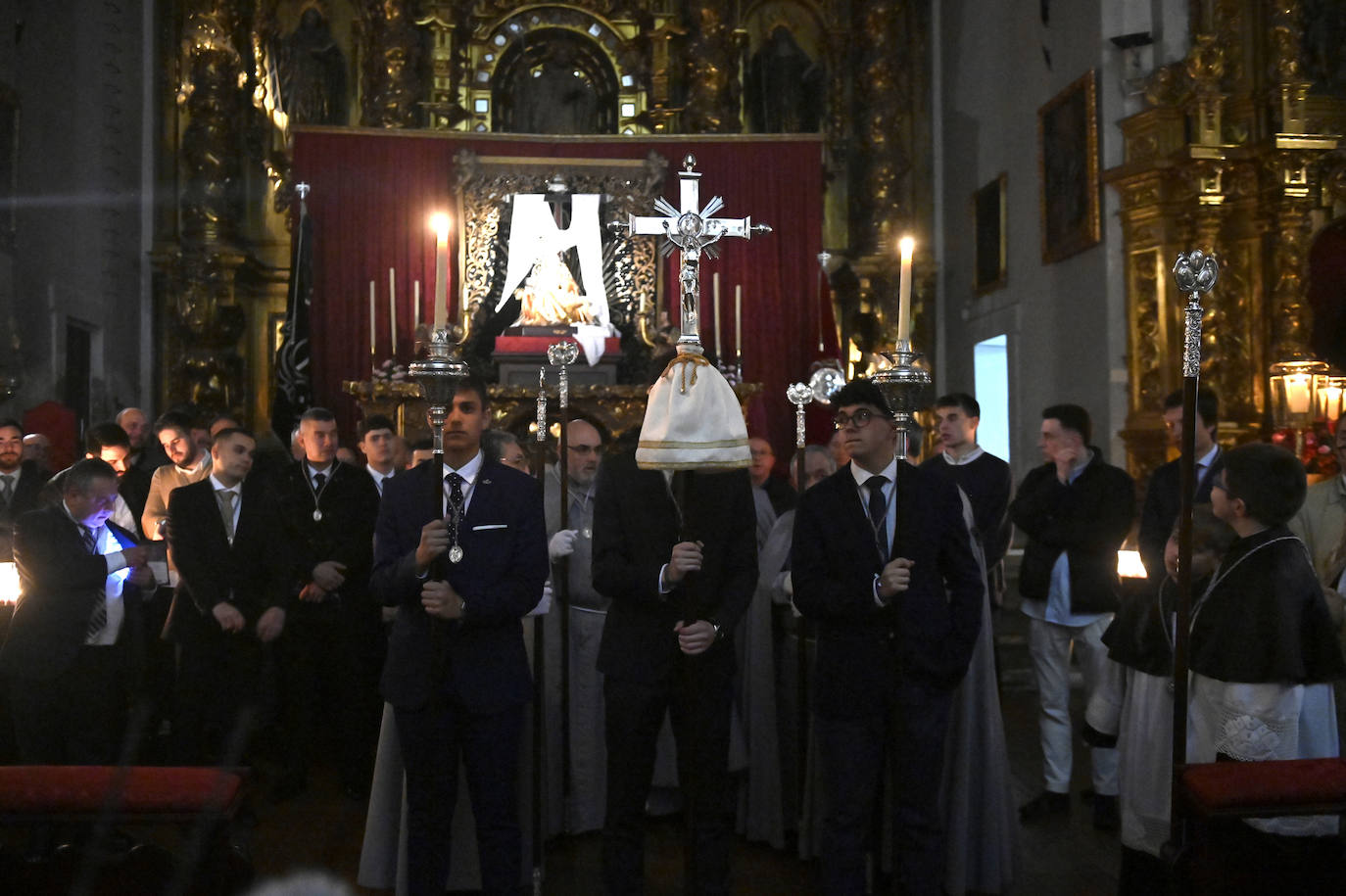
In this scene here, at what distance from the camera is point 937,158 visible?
14.0 m

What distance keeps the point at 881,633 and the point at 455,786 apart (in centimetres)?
142

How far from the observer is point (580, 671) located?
17.3 ft

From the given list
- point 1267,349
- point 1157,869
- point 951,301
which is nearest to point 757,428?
point 951,301

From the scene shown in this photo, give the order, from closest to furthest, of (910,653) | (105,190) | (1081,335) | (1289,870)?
(1289,870)
(910,653)
(1081,335)
(105,190)

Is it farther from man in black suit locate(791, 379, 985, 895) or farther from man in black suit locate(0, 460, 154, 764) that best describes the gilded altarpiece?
man in black suit locate(0, 460, 154, 764)

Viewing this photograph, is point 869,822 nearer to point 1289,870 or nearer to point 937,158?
point 1289,870

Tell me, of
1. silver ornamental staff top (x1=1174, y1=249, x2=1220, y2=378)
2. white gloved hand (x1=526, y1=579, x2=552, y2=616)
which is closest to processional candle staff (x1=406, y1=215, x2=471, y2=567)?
white gloved hand (x1=526, y1=579, x2=552, y2=616)

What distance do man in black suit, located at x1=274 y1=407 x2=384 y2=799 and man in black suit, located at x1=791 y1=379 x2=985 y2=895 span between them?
2804 mm

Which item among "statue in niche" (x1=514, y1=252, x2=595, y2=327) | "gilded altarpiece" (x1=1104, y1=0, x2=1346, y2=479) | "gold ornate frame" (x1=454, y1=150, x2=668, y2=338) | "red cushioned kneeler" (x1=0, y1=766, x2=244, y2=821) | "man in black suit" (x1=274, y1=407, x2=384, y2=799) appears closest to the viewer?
"red cushioned kneeler" (x1=0, y1=766, x2=244, y2=821)

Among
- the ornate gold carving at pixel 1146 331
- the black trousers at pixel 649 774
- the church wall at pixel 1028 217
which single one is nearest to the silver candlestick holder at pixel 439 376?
the black trousers at pixel 649 774

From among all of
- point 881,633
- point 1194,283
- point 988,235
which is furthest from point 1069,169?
point 881,633

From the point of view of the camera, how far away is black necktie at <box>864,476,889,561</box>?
393 centimetres

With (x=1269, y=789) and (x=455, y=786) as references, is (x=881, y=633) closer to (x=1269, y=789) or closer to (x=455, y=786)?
(x=1269, y=789)

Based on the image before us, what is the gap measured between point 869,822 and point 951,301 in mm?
10527
